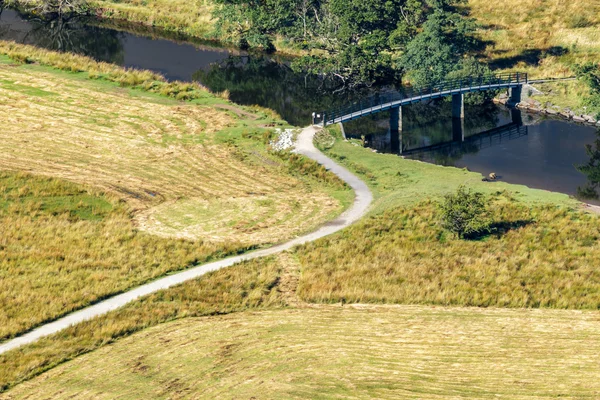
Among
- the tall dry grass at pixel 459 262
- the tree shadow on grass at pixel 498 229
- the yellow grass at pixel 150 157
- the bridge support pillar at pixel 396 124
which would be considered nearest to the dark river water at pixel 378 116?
the bridge support pillar at pixel 396 124

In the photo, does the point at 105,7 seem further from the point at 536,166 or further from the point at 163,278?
the point at 163,278

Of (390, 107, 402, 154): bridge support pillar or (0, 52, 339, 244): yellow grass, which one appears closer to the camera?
(0, 52, 339, 244): yellow grass

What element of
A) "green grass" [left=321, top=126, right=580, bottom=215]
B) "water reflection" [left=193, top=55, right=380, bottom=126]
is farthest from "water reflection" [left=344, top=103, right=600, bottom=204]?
"water reflection" [left=193, top=55, right=380, bottom=126]

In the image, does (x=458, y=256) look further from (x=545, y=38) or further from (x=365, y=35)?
(x=545, y=38)

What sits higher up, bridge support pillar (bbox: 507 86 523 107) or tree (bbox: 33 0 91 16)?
tree (bbox: 33 0 91 16)

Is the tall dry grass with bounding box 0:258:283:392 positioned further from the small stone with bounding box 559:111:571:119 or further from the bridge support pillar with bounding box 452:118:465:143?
the small stone with bounding box 559:111:571:119

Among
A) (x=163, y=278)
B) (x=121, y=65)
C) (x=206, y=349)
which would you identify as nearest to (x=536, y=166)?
(x=163, y=278)

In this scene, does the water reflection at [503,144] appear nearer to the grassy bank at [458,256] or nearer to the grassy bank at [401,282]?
the grassy bank at [458,256]
